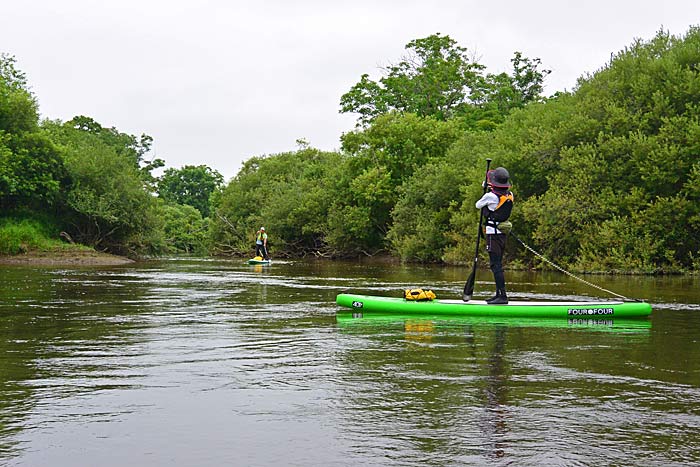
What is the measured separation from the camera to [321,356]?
8.70 m

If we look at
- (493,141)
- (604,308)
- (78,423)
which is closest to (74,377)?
(78,423)

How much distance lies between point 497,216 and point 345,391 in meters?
6.80

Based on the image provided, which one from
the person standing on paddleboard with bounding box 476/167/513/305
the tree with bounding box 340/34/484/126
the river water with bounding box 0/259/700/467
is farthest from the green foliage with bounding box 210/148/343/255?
the river water with bounding box 0/259/700/467

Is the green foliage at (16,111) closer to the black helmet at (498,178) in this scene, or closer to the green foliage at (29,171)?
the green foliage at (29,171)

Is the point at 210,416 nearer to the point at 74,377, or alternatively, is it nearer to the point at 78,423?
the point at 78,423

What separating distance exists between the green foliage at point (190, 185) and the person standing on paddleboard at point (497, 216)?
103 metres

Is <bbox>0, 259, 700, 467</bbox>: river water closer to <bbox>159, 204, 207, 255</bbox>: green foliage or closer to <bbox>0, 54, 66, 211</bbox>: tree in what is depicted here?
<bbox>0, 54, 66, 211</bbox>: tree

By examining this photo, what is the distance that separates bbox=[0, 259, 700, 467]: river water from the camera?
16.6 ft

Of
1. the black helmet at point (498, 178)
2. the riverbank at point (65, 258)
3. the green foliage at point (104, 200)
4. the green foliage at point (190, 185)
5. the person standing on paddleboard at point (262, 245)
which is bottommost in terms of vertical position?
the riverbank at point (65, 258)

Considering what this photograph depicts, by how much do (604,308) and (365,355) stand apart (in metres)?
5.27

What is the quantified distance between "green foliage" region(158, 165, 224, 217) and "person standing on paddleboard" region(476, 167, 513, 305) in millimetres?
102538

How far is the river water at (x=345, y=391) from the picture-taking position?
5055 mm

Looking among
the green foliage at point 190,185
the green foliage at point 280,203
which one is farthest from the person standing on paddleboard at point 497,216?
the green foliage at point 190,185

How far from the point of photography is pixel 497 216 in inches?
508
